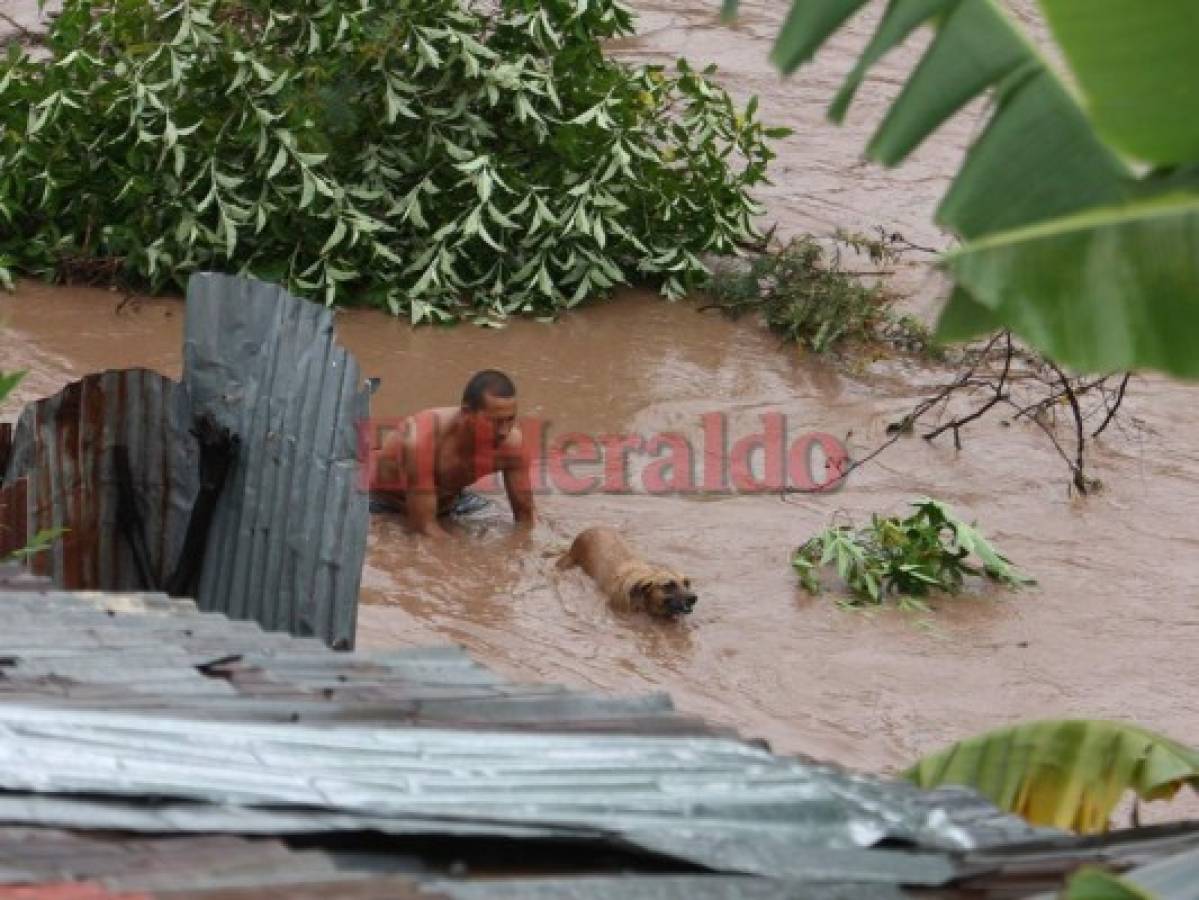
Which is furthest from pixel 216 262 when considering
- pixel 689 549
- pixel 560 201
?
pixel 689 549

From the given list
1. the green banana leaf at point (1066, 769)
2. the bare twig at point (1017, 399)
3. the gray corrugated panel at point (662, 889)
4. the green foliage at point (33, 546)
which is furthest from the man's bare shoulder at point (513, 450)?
the gray corrugated panel at point (662, 889)

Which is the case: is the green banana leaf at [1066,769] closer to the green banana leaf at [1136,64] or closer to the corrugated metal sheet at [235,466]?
the green banana leaf at [1136,64]

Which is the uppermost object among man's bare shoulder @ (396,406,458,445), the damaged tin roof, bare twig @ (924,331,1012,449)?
bare twig @ (924,331,1012,449)

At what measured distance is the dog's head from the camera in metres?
8.16

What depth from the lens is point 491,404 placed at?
8.90m

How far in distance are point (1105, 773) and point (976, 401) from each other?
640 centimetres

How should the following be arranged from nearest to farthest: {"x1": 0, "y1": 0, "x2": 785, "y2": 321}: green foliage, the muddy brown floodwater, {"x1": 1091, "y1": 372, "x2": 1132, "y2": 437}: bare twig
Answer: the muddy brown floodwater, {"x1": 1091, "y1": 372, "x2": 1132, "y2": 437}: bare twig, {"x1": 0, "y1": 0, "x2": 785, "y2": 321}: green foliage

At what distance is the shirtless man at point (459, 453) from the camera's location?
8.92 metres

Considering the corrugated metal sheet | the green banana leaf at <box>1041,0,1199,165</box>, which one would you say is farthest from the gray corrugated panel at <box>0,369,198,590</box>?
the green banana leaf at <box>1041,0,1199,165</box>

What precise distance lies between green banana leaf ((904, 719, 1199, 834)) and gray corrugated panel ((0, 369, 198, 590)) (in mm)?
2723

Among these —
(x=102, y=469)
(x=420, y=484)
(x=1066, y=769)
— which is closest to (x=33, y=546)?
(x=102, y=469)

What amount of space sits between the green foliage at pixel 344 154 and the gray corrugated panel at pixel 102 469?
14.9 ft

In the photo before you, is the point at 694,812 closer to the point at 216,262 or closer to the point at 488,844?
the point at 488,844

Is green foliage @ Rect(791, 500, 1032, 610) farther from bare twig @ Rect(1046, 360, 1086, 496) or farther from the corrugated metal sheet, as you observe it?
the corrugated metal sheet
